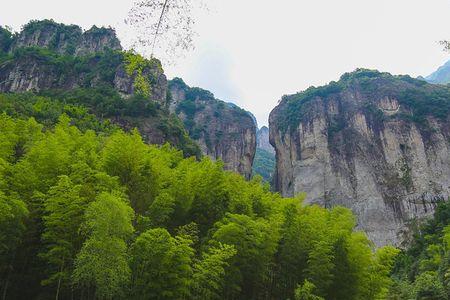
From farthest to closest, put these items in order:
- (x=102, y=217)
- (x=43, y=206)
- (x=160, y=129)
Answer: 1. (x=160, y=129)
2. (x=43, y=206)
3. (x=102, y=217)

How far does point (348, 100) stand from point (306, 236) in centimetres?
4047

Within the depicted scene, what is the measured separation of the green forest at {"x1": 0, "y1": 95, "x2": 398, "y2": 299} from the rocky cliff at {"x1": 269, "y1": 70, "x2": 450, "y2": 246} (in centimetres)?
2798

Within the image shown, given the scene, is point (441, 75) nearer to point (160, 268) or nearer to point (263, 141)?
point (263, 141)

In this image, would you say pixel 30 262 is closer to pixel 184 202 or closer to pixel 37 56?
pixel 184 202

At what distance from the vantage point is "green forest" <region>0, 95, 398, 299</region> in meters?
9.75

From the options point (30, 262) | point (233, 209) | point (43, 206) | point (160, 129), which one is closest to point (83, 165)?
point (43, 206)

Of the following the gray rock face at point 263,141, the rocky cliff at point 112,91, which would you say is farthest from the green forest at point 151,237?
the gray rock face at point 263,141

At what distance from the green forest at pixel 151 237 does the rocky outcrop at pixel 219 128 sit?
38.6 meters

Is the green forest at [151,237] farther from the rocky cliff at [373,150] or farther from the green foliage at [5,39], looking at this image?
the green foliage at [5,39]

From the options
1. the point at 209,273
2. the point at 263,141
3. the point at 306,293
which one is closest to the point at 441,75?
the point at 263,141

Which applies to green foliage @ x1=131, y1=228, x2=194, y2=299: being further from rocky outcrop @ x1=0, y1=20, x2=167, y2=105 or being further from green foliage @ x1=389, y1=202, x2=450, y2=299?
A: rocky outcrop @ x1=0, y1=20, x2=167, y2=105

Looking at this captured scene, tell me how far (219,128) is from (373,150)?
21.4 m

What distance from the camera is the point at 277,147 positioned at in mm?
54312

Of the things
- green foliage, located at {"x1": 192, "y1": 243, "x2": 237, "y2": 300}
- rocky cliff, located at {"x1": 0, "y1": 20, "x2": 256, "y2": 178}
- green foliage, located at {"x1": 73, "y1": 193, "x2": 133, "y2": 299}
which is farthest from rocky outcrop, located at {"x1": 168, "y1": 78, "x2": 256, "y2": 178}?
green foliage, located at {"x1": 73, "y1": 193, "x2": 133, "y2": 299}
